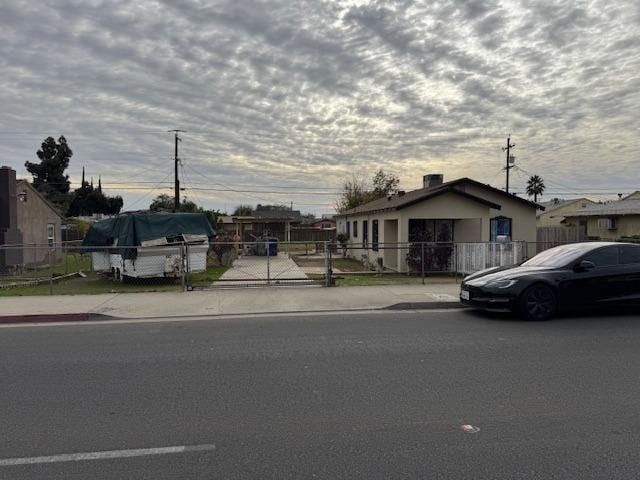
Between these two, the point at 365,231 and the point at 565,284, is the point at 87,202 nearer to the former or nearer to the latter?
the point at 365,231

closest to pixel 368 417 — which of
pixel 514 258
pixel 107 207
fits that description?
pixel 514 258

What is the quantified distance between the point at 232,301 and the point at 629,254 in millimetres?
8166

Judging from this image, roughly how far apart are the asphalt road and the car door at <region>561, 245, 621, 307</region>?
1.01 metres

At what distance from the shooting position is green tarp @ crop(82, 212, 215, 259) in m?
16.1

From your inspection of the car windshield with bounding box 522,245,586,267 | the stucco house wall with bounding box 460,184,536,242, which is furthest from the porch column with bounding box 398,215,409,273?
the car windshield with bounding box 522,245,586,267

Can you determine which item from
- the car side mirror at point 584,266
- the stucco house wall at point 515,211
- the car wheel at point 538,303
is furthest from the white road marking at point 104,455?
the stucco house wall at point 515,211

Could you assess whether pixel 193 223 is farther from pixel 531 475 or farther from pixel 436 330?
pixel 531 475

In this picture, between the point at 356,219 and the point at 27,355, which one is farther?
the point at 356,219

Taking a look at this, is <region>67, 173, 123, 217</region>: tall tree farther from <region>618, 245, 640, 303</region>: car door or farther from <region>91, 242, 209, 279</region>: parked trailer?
<region>618, 245, 640, 303</region>: car door

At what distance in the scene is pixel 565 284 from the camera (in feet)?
29.8

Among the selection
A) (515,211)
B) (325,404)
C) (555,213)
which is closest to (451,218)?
(515,211)

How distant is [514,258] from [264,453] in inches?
587

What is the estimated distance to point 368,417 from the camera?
4.45 meters

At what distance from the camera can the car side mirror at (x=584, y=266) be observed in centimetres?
912
